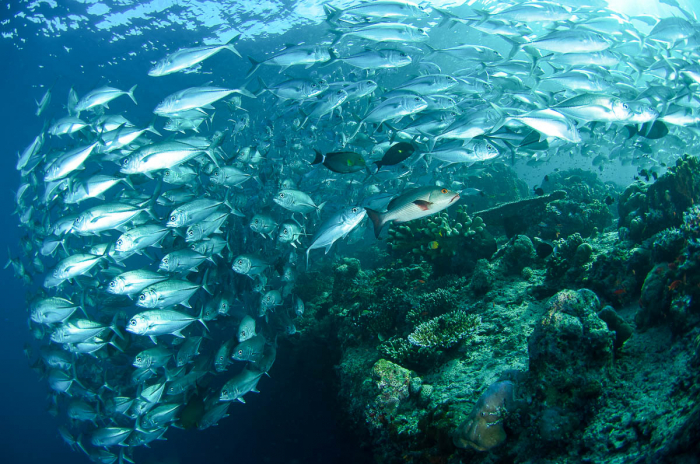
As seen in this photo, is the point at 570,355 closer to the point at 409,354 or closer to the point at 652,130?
the point at 409,354

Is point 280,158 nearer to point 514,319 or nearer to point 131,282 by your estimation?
point 131,282

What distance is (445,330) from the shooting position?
421 cm

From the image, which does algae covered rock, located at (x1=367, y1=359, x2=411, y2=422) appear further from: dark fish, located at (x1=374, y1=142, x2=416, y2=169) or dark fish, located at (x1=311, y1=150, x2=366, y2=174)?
dark fish, located at (x1=374, y1=142, x2=416, y2=169)

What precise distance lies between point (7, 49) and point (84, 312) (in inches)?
763

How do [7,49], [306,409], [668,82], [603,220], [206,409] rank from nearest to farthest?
[206,409], [306,409], [603,220], [668,82], [7,49]

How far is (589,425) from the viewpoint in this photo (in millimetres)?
2266

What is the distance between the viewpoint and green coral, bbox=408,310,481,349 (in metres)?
4.06

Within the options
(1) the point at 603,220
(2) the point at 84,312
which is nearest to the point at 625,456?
(1) the point at 603,220

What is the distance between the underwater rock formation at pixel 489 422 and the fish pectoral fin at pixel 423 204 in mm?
1726

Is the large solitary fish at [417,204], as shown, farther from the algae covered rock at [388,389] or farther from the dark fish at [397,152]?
the dark fish at [397,152]

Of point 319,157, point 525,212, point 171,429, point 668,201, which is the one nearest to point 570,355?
point 319,157

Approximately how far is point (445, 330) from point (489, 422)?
1654 mm

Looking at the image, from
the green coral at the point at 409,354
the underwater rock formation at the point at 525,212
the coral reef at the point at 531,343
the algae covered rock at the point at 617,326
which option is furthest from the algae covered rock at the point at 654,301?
the underwater rock formation at the point at 525,212

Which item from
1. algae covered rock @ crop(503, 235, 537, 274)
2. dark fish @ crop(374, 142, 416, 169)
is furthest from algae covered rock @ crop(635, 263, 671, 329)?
dark fish @ crop(374, 142, 416, 169)
